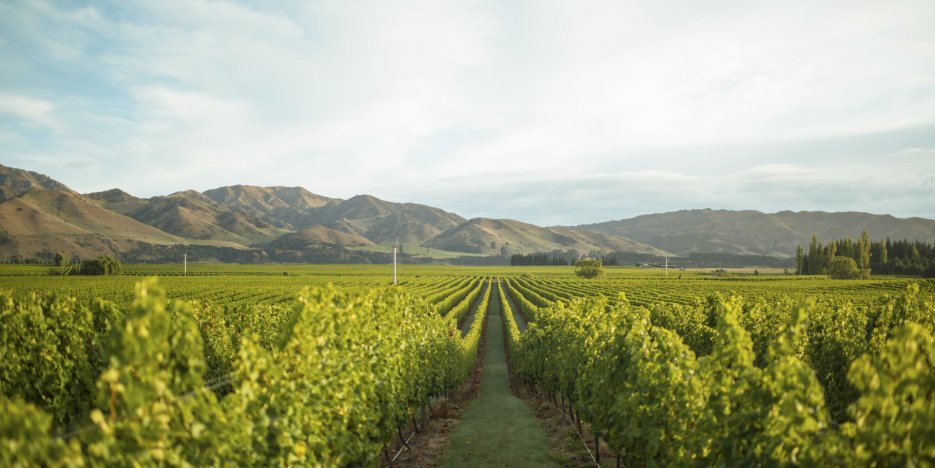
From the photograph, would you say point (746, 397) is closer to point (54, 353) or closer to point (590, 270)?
point (54, 353)

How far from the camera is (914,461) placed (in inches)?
169

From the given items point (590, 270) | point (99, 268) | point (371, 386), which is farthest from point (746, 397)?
point (99, 268)

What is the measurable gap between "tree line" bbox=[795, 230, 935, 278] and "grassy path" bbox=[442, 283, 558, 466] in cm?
11386

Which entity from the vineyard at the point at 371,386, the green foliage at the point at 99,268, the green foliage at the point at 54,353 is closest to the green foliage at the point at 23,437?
the vineyard at the point at 371,386

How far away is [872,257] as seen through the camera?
131375mm

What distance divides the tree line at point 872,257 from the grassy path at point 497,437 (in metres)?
114

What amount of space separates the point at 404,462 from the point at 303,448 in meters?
7.44

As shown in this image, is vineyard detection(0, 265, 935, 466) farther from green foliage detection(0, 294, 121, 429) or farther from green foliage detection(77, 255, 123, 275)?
green foliage detection(77, 255, 123, 275)

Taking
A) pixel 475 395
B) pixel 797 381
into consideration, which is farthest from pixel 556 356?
pixel 797 381

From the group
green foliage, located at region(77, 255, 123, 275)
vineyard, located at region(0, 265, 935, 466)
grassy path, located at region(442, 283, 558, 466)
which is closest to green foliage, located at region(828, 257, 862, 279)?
vineyard, located at region(0, 265, 935, 466)

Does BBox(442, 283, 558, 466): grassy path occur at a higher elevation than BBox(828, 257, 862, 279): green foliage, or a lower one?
lower

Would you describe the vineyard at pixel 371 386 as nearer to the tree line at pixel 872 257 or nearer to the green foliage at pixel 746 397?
the green foliage at pixel 746 397

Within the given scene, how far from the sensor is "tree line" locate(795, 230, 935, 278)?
111894mm

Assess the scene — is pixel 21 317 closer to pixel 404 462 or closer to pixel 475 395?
pixel 404 462
